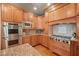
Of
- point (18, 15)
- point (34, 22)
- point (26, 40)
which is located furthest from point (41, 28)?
point (18, 15)

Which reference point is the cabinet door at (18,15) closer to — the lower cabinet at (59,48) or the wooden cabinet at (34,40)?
the wooden cabinet at (34,40)

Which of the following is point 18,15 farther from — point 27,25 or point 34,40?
point 34,40

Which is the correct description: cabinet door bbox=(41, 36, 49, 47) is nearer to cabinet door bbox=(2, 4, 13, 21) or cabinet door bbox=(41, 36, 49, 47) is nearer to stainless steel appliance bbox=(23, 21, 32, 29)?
stainless steel appliance bbox=(23, 21, 32, 29)

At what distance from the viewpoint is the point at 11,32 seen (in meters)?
1.78

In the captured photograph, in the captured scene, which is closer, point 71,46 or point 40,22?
point 71,46

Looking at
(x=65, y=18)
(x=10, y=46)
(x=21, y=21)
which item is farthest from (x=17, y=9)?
(x=65, y=18)

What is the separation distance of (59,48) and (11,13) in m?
1.05

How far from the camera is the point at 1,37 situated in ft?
5.46

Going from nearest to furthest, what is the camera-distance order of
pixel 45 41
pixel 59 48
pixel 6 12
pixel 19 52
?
pixel 19 52, pixel 6 12, pixel 59 48, pixel 45 41

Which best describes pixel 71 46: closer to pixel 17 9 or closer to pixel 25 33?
pixel 25 33

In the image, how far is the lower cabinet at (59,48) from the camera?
165cm

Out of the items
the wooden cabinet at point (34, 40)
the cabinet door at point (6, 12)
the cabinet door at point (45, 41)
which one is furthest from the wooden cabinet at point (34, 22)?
the cabinet door at point (6, 12)

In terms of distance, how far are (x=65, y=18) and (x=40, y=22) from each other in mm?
448

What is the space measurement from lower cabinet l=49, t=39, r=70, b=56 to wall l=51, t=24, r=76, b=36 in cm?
18
